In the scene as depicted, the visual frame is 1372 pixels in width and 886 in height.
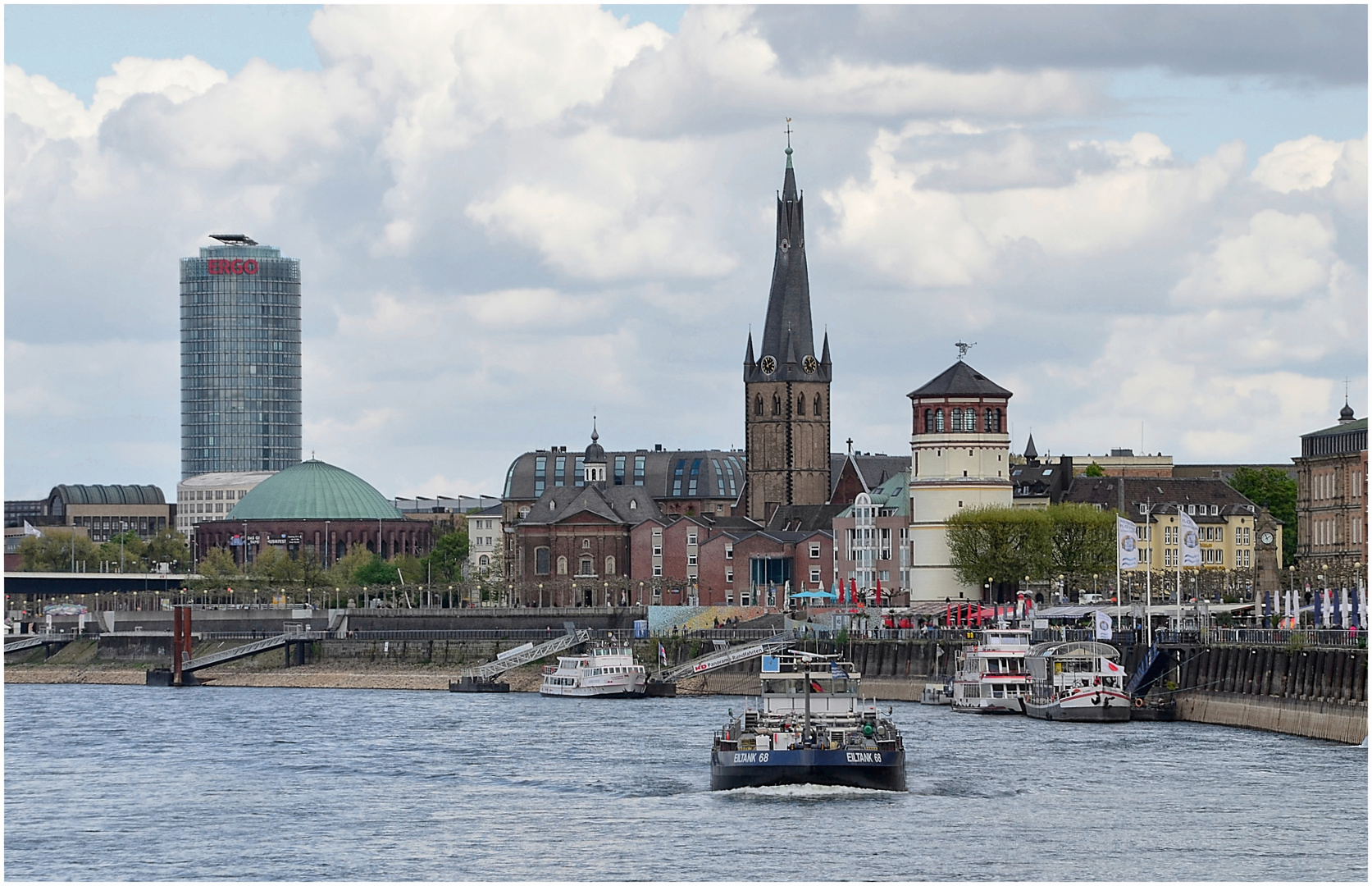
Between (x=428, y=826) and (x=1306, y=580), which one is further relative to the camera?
(x=1306, y=580)

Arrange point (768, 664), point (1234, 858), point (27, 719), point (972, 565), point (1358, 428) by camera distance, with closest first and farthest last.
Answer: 1. point (1234, 858)
2. point (768, 664)
3. point (27, 719)
4. point (1358, 428)
5. point (972, 565)

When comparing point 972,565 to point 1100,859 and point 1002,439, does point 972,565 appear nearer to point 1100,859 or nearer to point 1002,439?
point 1002,439

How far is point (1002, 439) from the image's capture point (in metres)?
193

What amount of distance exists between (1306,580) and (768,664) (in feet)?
291

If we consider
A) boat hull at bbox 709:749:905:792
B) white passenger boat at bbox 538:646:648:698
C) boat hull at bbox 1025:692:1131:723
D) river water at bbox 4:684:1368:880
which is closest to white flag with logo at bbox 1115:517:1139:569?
boat hull at bbox 1025:692:1131:723

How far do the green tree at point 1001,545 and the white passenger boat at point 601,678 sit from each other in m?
36.3

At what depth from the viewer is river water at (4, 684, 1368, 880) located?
228 ft

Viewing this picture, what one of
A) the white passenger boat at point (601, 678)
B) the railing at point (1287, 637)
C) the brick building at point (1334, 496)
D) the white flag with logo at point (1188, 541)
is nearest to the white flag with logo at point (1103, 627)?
the white flag with logo at point (1188, 541)

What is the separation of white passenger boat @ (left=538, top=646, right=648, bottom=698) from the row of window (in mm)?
41624

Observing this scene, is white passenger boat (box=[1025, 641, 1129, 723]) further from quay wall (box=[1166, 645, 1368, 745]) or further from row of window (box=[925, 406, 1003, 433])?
row of window (box=[925, 406, 1003, 433])

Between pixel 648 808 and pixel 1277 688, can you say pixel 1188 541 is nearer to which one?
pixel 1277 688

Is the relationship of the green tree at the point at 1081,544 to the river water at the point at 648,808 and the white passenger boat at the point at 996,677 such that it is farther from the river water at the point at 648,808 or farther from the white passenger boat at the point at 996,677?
the river water at the point at 648,808

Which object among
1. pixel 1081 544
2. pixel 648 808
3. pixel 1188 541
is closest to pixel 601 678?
pixel 1188 541

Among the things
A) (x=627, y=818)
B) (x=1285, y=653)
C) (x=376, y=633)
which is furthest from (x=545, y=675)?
(x=627, y=818)
